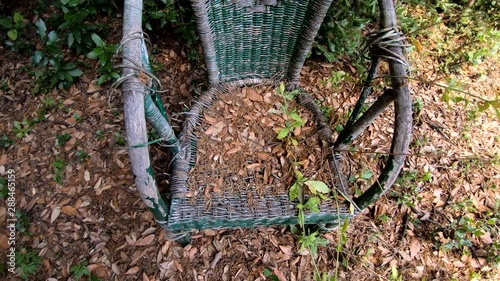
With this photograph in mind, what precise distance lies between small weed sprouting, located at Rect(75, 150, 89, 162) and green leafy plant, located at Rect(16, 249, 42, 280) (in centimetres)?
46

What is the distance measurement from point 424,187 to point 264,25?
1165 millimetres

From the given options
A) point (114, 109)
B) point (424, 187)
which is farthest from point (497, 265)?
point (114, 109)

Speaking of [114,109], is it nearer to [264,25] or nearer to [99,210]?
[99,210]

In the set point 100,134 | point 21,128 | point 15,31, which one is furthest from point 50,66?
point 100,134

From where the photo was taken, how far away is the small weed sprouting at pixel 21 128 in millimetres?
1736

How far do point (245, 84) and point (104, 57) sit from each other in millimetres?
639

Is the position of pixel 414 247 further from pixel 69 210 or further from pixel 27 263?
Result: pixel 27 263

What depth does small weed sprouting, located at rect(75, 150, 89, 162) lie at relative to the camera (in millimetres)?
1687

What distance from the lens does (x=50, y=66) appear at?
6.10ft

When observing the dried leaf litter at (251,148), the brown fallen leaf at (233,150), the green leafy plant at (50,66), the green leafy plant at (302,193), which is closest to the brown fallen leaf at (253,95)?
the dried leaf litter at (251,148)

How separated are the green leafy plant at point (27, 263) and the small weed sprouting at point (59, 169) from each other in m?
0.33

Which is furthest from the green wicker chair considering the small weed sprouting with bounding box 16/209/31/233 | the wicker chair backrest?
the small weed sprouting with bounding box 16/209/31/233

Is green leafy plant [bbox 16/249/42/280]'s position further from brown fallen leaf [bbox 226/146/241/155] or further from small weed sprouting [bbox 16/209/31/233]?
brown fallen leaf [bbox 226/146/241/155]

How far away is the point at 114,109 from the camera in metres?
1.80
